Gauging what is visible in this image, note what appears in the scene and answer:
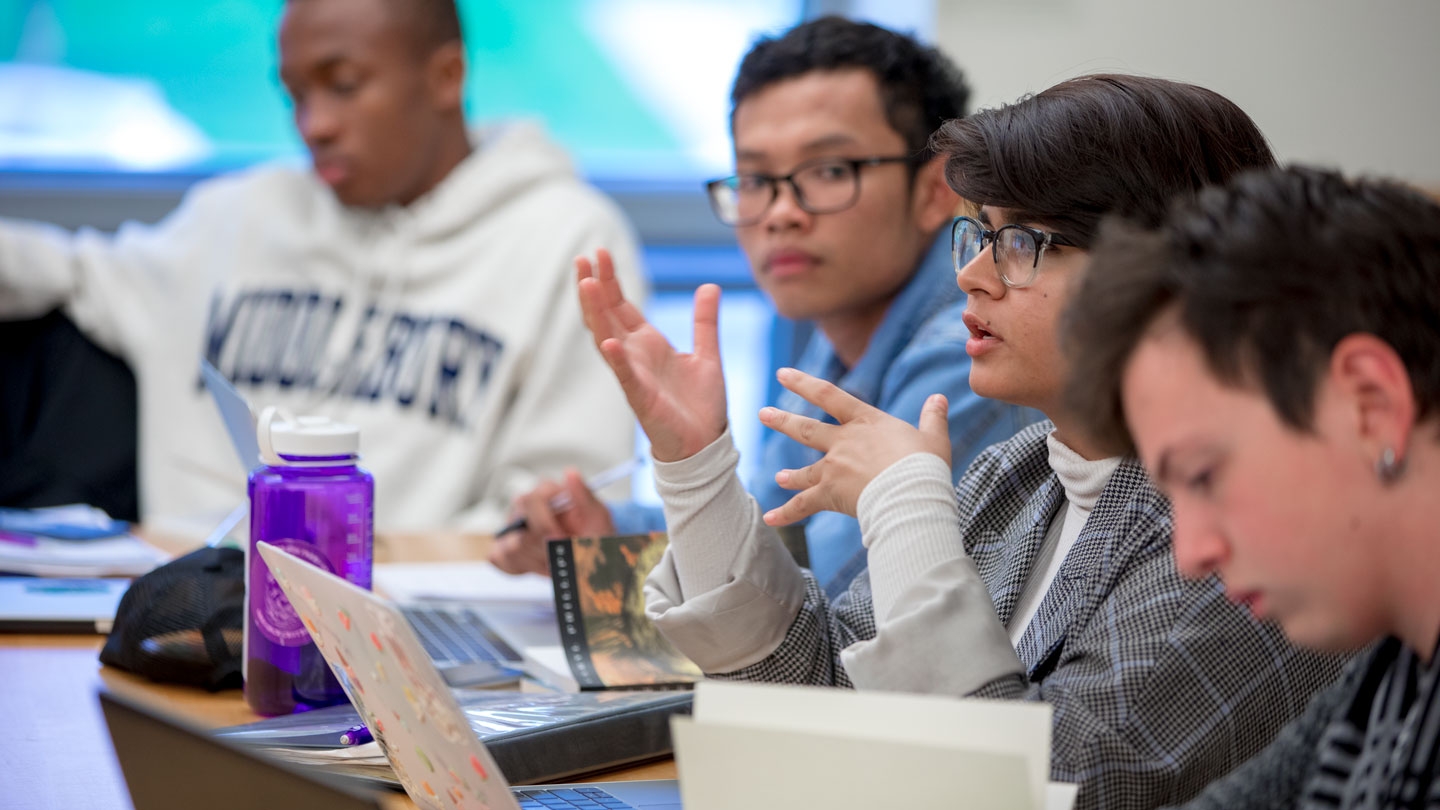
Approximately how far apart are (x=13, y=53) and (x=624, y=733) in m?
2.50

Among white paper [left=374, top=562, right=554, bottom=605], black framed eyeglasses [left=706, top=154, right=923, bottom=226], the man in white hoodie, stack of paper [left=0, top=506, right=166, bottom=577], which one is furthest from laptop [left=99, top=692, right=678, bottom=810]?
the man in white hoodie

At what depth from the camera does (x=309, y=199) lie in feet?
8.01

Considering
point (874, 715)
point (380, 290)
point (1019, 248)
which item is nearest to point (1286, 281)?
point (874, 715)

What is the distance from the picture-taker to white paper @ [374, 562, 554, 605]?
1442 mm

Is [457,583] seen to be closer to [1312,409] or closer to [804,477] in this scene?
[804,477]

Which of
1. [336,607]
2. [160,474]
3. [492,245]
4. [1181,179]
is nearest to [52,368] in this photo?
[160,474]

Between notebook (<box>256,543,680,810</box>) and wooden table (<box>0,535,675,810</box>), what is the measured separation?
0.09m

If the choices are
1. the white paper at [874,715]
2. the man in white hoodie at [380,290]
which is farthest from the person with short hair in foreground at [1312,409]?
the man in white hoodie at [380,290]

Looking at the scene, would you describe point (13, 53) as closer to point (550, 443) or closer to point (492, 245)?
point (492, 245)

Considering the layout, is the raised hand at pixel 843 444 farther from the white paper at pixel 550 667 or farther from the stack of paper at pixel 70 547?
the stack of paper at pixel 70 547

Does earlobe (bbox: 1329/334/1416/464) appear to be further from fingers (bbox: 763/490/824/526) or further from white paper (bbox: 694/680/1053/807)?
fingers (bbox: 763/490/824/526)

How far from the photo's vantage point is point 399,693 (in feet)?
2.26

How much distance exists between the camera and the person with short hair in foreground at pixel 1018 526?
775mm

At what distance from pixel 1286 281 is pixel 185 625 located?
0.85 m
